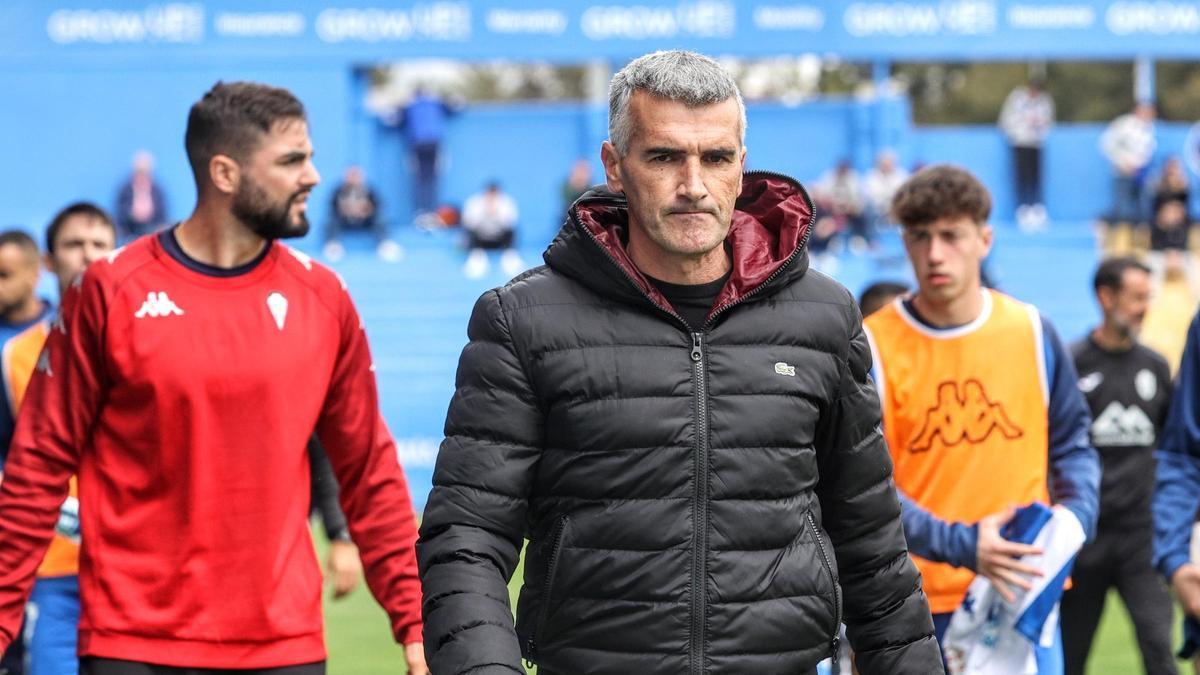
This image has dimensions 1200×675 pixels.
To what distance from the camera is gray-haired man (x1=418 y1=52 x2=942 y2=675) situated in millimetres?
3426

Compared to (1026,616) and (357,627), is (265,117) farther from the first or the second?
(357,627)

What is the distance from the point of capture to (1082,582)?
8.37 meters

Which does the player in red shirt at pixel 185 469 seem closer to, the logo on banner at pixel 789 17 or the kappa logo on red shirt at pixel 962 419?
the kappa logo on red shirt at pixel 962 419

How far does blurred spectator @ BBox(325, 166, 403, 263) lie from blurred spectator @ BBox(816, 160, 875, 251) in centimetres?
682

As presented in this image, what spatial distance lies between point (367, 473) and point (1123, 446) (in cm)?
502

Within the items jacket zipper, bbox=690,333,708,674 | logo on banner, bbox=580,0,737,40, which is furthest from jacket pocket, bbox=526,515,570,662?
logo on banner, bbox=580,0,737,40

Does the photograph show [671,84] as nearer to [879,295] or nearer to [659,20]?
[879,295]

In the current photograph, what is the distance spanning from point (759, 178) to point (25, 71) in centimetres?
2543

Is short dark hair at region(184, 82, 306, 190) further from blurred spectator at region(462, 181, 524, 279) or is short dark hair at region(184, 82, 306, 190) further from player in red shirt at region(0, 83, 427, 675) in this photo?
blurred spectator at region(462, 181, 524, 279)

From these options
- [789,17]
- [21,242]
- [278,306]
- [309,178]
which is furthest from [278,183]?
[789,17]

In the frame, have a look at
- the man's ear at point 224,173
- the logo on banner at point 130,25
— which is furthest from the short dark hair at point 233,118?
the logo on banner at point 130,25

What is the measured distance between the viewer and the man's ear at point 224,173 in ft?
16.8

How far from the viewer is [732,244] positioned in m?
3.69

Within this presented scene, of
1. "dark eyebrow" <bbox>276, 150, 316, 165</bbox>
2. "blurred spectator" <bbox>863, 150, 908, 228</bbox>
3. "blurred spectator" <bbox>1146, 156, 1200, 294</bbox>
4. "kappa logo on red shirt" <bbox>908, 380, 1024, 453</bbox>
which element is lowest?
"blurred spectator" <bbox>1146, 156, 1200, 294</bbox>
